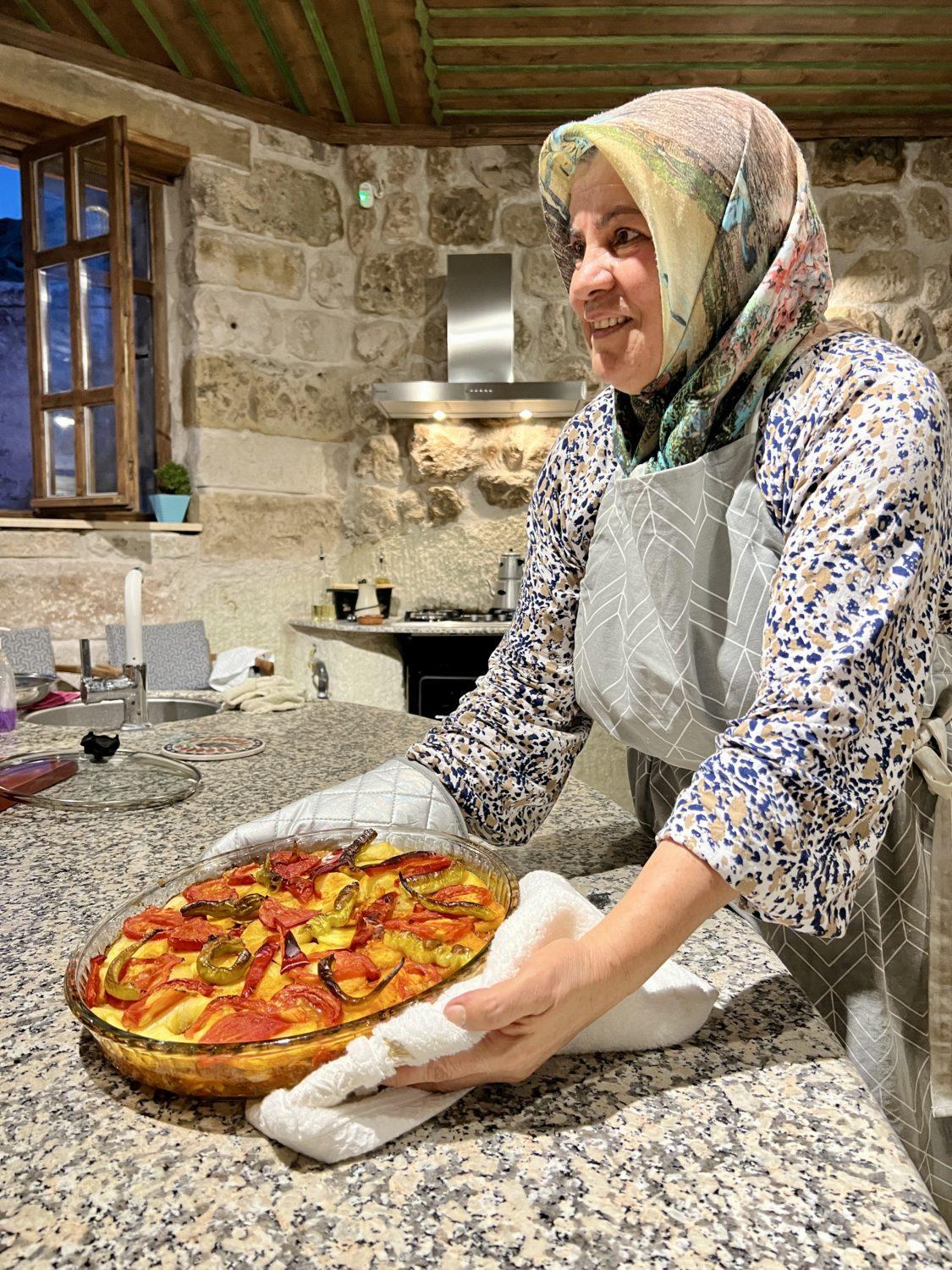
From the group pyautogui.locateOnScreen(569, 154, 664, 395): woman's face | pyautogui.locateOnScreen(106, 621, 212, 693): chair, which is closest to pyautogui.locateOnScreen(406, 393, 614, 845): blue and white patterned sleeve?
pyautogui.locateOnScreen(569, 154, 664, 395): woman's face

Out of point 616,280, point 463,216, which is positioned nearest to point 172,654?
point 616,280

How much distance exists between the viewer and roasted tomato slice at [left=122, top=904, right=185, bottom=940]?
0.68 meters

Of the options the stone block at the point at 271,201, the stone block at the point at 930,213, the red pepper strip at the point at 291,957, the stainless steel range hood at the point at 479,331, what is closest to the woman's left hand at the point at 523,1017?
the red pepper strip at the point at 291,957

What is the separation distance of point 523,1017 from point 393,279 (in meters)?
4.29

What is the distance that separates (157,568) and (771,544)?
10.9 feet

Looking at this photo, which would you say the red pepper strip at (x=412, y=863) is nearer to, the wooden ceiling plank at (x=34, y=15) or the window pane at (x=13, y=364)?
Result: the window pane at (x=13, y=364)

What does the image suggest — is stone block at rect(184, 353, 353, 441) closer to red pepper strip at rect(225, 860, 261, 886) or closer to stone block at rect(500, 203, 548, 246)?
stone block at rect(500, 203, 548, 246)

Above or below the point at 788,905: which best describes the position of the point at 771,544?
above

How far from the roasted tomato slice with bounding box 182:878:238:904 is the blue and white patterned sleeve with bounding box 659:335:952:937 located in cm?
37

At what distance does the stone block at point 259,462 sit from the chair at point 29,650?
1.46 m

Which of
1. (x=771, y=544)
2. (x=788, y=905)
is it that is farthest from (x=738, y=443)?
(x=788, y=905)

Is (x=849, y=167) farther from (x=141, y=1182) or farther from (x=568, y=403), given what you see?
(x=141, y=1182)

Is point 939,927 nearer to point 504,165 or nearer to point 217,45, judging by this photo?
point 217,45

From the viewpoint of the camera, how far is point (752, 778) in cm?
63
